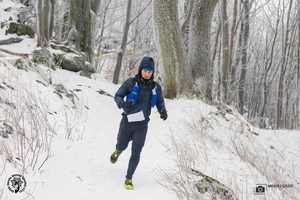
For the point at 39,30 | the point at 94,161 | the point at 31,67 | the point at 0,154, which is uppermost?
the point at 39,30

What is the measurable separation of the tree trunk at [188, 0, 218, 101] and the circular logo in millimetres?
7117

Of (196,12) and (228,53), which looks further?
(228,53)

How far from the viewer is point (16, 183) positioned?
12.6ft

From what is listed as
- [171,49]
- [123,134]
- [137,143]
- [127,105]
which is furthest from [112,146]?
[171,49]

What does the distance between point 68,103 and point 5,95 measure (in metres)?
2.05

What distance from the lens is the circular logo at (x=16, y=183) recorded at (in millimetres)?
3745

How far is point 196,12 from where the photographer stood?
35.2 ft

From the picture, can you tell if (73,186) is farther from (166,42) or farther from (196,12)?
(196,12)

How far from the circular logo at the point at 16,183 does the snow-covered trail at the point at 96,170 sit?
148 mm

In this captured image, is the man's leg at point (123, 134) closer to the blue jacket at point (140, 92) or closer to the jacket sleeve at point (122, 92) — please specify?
the blue jacket at point (140, 92)

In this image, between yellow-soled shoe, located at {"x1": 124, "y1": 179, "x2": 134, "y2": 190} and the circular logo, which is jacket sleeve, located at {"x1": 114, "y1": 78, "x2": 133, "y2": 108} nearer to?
yellow-soled shoe, located at {"x1": 124, "y1": 179, "x2": 134, "y2": 190}

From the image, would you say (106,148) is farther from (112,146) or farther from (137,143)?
(137,143)

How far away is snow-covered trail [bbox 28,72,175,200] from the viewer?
14.3ft

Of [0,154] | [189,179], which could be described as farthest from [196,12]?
[0,154]
